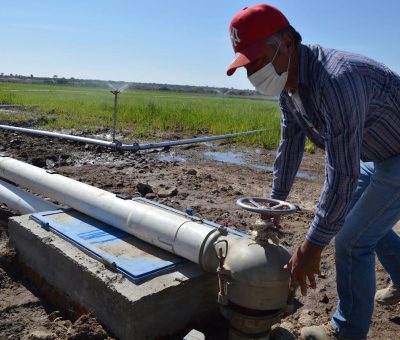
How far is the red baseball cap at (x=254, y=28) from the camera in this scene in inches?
67.6

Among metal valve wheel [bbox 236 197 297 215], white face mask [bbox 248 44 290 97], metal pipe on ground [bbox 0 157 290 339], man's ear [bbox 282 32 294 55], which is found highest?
man's ear [bbox 282 32 294 55]

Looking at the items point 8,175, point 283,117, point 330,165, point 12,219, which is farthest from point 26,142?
point 330,165

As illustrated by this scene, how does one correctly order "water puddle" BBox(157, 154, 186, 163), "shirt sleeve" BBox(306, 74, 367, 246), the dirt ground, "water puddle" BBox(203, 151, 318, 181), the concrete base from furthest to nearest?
"water puddle" BBox(157, 154, 186, 163) < "water puddle" BBox(203, 151, 318, 181) < the dirt ground < the concrete base < "shirt sleeve" BBox(306, 74, 367, 246)

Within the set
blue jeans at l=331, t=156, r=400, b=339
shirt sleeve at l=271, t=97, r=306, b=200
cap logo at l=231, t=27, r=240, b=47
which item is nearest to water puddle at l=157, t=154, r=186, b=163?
shirt sleeve at l=271, t=97, r=306, b=200

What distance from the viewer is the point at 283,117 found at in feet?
7.57

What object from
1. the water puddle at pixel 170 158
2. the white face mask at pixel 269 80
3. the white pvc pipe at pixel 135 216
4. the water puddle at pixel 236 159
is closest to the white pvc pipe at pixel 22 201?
the white pvc pipe at pixel 135 216

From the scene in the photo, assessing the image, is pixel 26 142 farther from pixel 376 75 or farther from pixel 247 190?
pixel 376 75

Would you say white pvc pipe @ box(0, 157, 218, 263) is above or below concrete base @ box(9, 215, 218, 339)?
above

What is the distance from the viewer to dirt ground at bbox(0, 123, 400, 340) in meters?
2.51

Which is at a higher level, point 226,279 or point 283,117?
point 283,117

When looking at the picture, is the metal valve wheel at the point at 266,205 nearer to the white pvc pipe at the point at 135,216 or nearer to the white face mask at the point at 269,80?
the white pvc pipe at the point at 135,216

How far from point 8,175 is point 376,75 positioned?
3.41 meters

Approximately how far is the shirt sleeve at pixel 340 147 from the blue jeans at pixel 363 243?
0.30 metres

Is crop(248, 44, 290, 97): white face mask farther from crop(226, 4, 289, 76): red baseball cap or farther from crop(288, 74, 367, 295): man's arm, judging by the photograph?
crop(288, 74, 367, 295): man's arm
